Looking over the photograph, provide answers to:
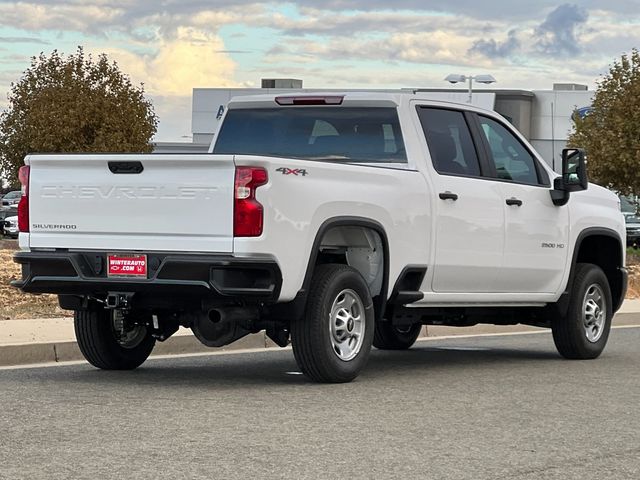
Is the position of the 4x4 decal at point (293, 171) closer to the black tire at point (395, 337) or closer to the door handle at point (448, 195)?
the door handle at point (448, 195)

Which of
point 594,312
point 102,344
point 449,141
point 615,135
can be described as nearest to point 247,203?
point 102,344

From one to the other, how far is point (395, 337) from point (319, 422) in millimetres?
5494

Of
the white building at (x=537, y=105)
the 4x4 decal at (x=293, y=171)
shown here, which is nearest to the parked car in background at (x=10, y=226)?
the white building at (x=537, y=105)

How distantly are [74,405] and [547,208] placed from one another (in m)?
5.12

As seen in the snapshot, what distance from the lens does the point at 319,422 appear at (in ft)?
28.0

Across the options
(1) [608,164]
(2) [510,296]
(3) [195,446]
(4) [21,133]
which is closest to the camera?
(3) [195,446]

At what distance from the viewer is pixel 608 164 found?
130 ft

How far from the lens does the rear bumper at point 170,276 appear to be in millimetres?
9695

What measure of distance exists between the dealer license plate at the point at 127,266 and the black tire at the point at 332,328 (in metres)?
1.12

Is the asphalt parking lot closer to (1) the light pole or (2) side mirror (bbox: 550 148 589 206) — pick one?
(2) side mirror (bbox: 550 148 589 206)

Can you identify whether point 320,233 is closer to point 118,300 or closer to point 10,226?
point 118,300

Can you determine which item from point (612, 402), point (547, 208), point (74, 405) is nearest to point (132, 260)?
point (74, 405)

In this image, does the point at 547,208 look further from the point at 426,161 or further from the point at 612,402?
the point at 612,402

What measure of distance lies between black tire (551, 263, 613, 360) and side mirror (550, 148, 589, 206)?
2.86ft
